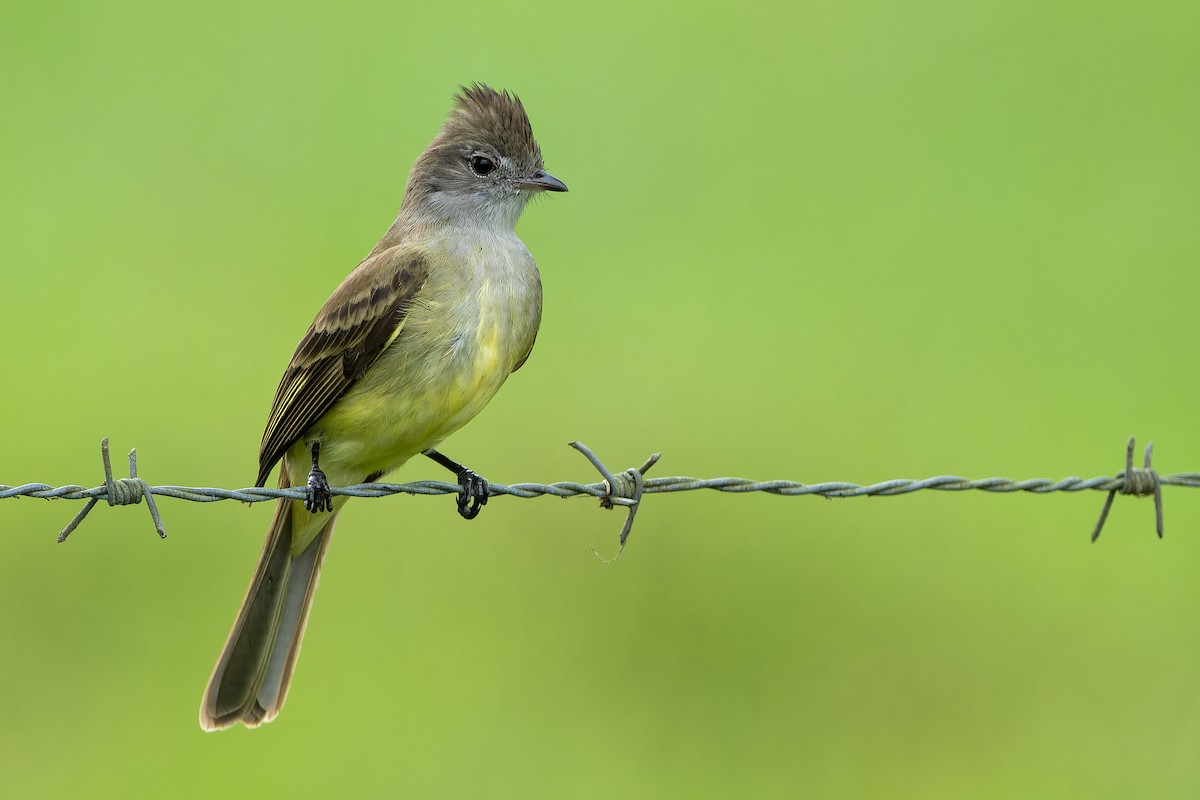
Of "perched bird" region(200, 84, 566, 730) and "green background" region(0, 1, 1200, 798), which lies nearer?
"perched bird" region(200, 84, 566, 730)

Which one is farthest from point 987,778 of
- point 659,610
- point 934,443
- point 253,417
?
point 253,417

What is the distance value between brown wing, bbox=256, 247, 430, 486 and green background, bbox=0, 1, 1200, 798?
225 cm

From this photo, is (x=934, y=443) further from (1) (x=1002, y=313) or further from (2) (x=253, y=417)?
(2) (x=253, y=417)

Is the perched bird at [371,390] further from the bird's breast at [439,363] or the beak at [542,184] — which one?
the beak at [542,184]

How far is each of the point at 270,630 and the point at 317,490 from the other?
593mm

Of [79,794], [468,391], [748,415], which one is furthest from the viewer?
[748,415]

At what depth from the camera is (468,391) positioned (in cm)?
532

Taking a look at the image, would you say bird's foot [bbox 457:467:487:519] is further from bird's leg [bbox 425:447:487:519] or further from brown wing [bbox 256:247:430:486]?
brown wing [bbox 256:247:430:486]

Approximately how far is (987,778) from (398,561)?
2965 mm

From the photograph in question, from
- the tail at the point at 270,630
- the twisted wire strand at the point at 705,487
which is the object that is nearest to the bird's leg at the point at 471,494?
the tail at the point at 270,630

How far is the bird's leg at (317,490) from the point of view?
525cm

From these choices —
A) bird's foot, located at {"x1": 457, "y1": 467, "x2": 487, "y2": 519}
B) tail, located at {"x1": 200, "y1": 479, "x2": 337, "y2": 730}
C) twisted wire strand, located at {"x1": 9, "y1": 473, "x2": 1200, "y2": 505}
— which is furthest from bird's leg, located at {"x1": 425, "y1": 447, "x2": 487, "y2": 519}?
twisted wire strand, located at {"x1": 9, "y1": 473, "x2": 1200, "y2": 505}

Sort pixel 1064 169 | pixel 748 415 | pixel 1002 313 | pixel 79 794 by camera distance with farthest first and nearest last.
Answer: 1. pixel 1064 169
2. pixel 1002 313
3. pixel 748 415
4. pixel 79 794

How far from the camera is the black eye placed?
6.11 metres
